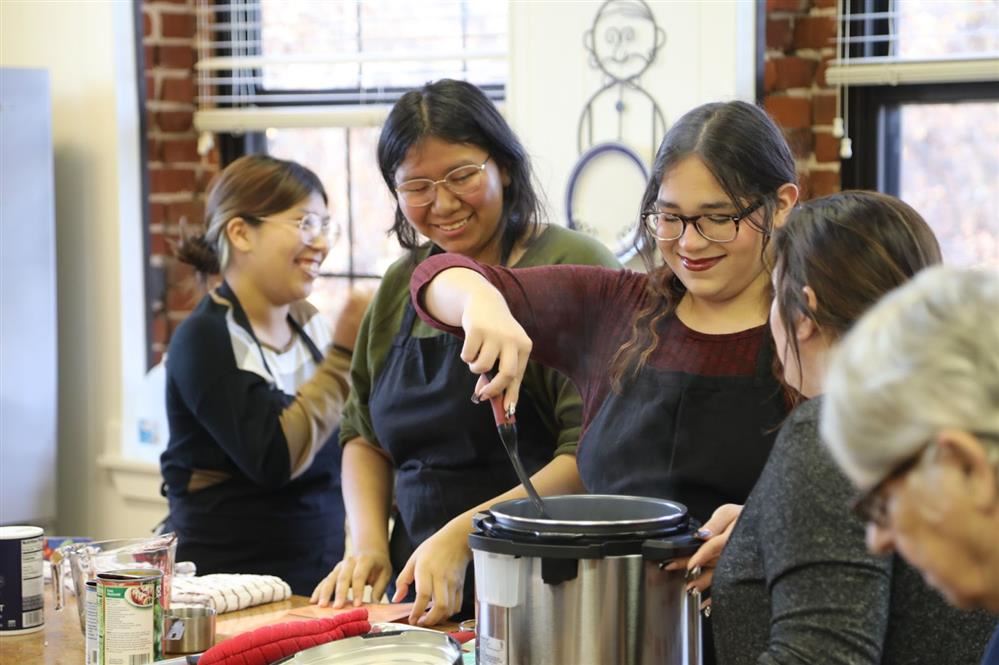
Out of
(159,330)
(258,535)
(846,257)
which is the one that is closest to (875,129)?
(258,535)

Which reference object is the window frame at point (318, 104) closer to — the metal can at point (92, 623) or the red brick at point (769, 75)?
the red brick at point (769, 75)

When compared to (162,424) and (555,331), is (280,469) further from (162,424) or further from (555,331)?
(162,424)

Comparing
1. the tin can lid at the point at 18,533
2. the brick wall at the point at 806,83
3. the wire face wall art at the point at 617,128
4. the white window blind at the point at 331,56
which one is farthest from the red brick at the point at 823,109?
the tin can lid at the point at 18,533

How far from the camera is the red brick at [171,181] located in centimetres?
375

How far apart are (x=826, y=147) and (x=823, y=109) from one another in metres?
0.08

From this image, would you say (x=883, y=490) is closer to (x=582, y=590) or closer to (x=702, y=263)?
(x=582, y=590)

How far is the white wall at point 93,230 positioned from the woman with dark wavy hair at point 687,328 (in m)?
2.09

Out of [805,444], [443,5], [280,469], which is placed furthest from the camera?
[443,5]

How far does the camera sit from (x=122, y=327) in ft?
12.4

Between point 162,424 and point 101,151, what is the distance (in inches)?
30.6

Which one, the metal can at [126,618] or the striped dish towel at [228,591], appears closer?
the metal can at [126,618]

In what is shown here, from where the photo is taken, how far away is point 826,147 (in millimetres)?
2904

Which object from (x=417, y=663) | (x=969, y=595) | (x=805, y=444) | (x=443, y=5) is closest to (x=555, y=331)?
(x=417, y=663)

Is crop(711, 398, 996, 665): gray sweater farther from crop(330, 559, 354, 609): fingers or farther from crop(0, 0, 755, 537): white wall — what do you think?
crop(0, 0, 755, 537): white wall
